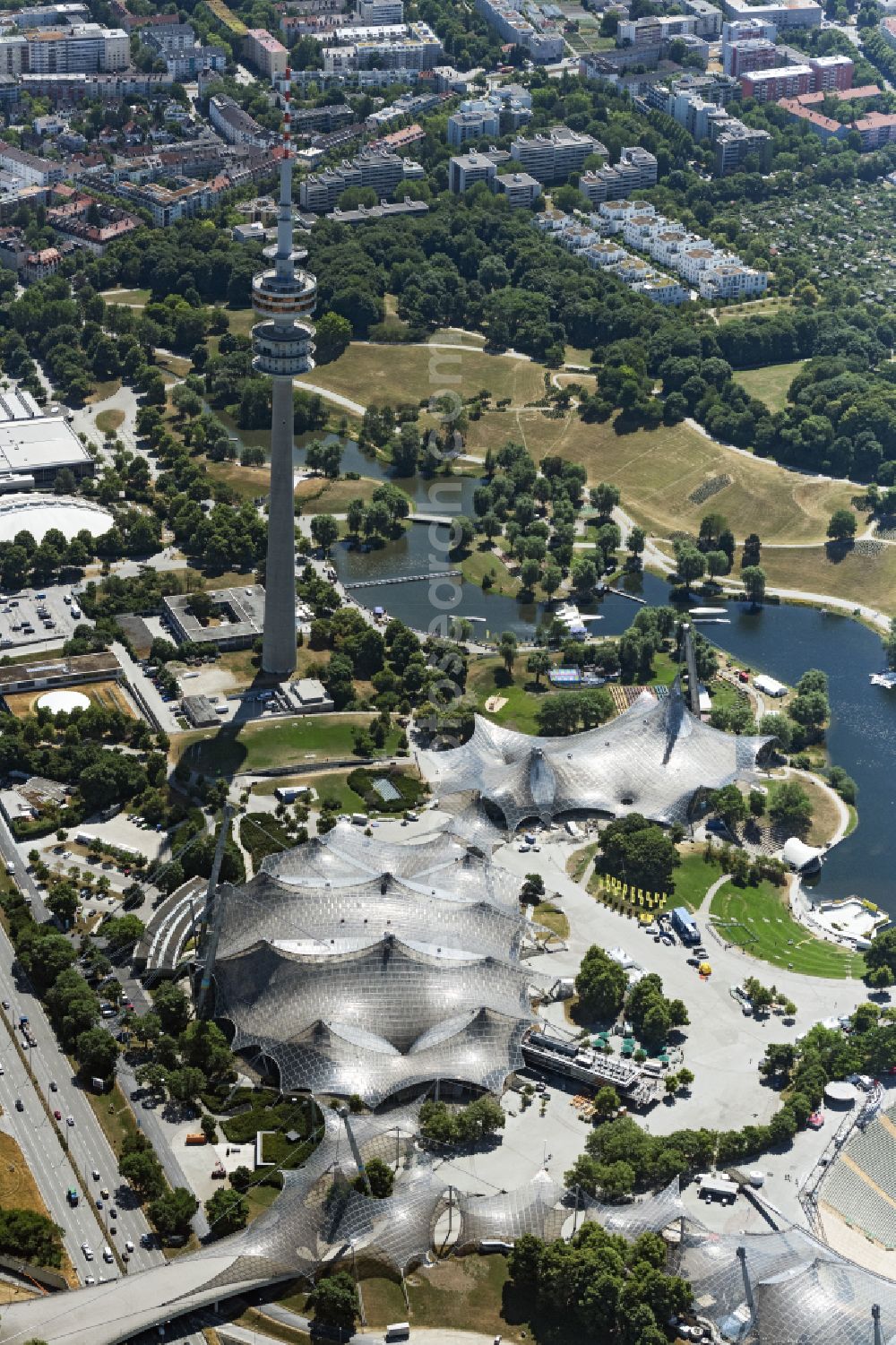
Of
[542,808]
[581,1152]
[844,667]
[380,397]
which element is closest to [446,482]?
[380,397]

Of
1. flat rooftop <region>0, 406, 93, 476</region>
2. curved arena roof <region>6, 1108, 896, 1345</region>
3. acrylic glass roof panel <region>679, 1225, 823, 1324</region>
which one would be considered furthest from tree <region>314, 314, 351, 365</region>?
acrylic glass roof panel <region>679, 1225, 823, 1324</region>

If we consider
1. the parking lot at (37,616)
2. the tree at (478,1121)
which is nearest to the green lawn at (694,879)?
the tree at (478,1121)

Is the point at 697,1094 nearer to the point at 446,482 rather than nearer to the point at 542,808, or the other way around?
the point at 542,808

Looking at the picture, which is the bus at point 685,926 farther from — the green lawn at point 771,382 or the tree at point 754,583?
the green lawn at point 771,382

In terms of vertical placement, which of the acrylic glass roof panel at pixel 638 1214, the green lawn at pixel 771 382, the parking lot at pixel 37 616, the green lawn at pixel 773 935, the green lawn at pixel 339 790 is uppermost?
the green lawn at pixel 771 382

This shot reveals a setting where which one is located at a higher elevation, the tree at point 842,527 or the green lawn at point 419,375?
the green lawn at point 419,375

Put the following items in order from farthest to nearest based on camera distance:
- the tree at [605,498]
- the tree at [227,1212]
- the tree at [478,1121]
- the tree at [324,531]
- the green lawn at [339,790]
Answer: the tree at [605,498] < the tree at [324,531] < the green lawn at [339,790] < the tree at [478,1121] < the tree at [227,1212]

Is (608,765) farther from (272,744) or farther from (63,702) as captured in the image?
(63,702)
